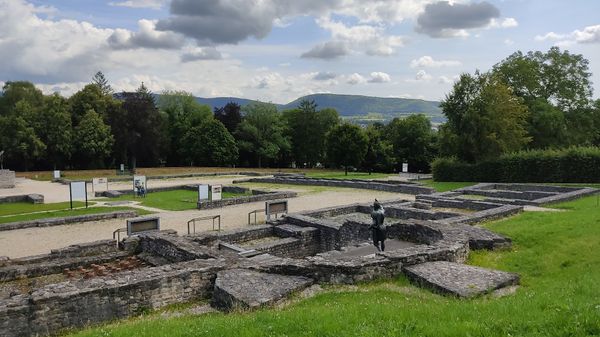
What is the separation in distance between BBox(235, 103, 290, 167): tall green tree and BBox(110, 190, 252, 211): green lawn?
31972mm

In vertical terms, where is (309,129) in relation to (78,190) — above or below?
above

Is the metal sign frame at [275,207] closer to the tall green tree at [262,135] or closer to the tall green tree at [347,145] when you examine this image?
the tall green tree at [347,145]

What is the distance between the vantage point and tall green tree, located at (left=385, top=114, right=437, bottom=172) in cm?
6262

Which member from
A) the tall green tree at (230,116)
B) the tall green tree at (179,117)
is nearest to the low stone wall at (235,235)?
the tall green tree at (179,117)

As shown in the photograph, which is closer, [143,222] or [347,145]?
[143,222]

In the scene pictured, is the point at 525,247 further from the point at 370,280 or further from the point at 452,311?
the point at 452,311

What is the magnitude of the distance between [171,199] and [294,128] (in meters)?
42.4

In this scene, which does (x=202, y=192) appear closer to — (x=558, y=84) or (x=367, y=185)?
(x=367, y=185)

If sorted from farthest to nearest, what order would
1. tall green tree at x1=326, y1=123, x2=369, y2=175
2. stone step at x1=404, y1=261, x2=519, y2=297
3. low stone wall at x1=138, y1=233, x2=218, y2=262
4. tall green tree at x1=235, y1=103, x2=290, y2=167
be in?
tall green tree at x1=235, y1=103, x2=290, y2=167, tall green tree at x1=326, y1=123, x2=369, y2=175, low stone wall at x1=138, y1=233, x2=218, y2=262, stone step at x1=404, y1=261, x2=519, y2=297

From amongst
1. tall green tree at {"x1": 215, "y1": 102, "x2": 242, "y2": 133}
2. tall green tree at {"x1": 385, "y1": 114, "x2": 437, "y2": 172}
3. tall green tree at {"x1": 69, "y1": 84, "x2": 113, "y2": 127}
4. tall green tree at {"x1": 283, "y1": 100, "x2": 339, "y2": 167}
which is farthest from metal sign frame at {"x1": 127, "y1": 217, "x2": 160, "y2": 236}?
tall green tree at {"x1": 215, "y1": 102, "x2": 242, "y2": 133}

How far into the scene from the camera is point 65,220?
19750 mm

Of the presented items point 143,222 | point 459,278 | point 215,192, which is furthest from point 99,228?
point 459,278

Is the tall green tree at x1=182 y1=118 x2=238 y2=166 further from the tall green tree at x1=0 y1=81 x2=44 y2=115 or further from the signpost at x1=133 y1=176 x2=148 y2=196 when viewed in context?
the signpost at x1=133 y1=176 x2=148 y2=196

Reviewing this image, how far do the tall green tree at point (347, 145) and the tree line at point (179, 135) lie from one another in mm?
103
